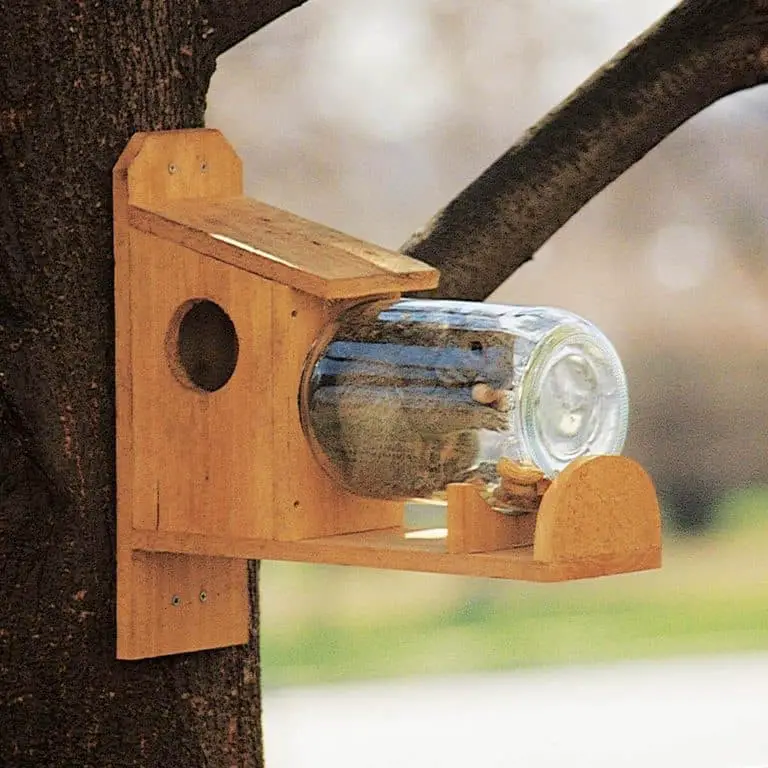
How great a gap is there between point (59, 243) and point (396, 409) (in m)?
0.38

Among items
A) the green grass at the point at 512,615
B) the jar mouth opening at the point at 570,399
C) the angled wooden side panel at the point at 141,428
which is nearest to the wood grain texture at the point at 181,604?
the angled wooden side panel at the point at 141,428

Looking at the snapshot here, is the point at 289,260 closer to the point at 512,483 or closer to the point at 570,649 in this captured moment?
the point at 512,483

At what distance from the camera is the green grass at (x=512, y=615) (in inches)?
164

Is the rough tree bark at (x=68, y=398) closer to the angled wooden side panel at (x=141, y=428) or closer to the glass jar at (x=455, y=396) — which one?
the angled wooden side panel at (x=141, y=428)

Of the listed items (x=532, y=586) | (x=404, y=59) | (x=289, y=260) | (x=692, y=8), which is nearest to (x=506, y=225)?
(x=692, y=8)

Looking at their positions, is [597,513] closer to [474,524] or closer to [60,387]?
[474,524]

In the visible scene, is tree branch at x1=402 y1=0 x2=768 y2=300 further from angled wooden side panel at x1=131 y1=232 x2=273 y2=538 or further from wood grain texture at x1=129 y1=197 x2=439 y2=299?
angled wooden side panel at x1=131 y1=232 x2=273 y2=538

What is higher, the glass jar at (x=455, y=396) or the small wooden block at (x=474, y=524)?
the glass jar at (x=455, y=396)

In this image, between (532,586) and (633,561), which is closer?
(633,561)

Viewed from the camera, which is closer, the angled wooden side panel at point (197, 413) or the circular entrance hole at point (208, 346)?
the angled wooden side panel at point (197, 413)

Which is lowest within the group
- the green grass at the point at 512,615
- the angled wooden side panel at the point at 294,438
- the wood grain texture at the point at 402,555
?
the green grass at the point at 512,615

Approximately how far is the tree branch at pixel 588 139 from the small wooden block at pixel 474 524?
18.8 inches

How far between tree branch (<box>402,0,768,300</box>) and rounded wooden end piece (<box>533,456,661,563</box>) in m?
0.49

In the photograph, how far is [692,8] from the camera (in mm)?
1705
